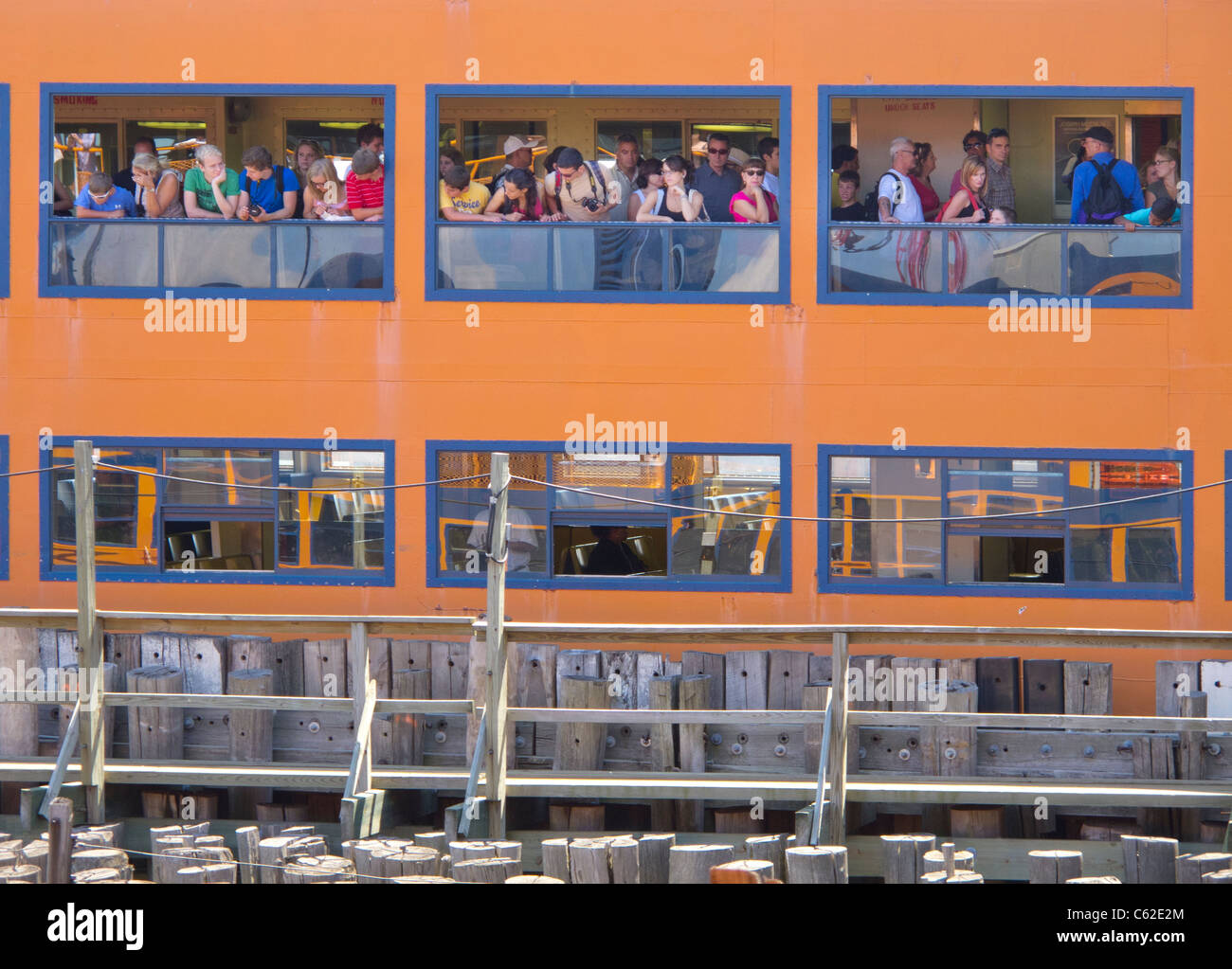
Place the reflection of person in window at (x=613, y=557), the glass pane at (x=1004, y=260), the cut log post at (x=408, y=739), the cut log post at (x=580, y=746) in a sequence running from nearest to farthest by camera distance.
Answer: the cut log post at (x=580, y=746), the cut log post at (x=408, y=739), the glass pane at (x=1004, y=260), the reflection of person in window at (x=613, y=557)

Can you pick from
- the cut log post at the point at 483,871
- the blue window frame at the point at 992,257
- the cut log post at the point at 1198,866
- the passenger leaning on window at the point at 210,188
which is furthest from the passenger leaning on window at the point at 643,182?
the cut log post at the point at 1198,866

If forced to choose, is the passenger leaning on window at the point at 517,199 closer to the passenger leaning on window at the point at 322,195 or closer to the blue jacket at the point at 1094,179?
the passenger leaning on window at the point at 322,195

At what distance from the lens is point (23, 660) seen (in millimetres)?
10594

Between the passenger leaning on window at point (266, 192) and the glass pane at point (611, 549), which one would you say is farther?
the passenger leaning on window at point (266, 192)

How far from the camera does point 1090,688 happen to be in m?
10.6

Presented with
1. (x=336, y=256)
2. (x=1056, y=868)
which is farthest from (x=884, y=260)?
(x=1056, y=868)

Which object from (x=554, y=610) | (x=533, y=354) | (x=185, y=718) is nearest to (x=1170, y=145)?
(x=533, y=354)

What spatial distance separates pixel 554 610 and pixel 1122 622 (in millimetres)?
4712

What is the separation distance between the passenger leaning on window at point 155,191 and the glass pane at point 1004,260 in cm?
658

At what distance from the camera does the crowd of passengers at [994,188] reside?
463 inches

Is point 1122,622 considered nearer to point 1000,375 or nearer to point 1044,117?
point 1000,375

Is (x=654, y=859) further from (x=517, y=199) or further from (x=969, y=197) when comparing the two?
(x=969, y=197)

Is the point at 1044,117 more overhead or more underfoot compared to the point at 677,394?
more overhead

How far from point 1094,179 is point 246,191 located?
7.25 metres
